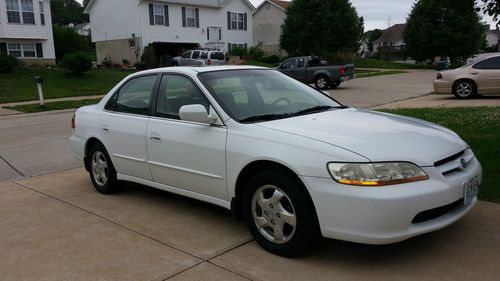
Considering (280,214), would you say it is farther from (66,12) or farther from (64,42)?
(66,12)

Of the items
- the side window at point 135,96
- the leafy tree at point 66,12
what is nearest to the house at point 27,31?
the side window at point 135,96

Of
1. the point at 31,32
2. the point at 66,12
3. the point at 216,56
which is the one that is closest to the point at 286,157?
the point at 216,56

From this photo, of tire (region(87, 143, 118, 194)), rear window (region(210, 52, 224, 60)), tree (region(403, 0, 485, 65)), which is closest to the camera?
tire (region(87, 143, 118, 194))

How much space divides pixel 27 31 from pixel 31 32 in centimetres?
33

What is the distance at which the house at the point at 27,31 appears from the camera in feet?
112

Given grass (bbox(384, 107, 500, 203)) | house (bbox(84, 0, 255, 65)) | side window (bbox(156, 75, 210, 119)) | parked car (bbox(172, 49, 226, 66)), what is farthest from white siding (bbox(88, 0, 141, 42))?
side window (bbox(156, 75, 210, 119))

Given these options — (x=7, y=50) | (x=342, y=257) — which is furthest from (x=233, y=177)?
(x=7, y=50)

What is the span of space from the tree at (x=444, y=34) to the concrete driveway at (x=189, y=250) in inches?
1617

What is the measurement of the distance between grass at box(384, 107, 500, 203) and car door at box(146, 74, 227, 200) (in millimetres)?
2940

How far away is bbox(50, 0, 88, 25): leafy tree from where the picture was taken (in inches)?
3922

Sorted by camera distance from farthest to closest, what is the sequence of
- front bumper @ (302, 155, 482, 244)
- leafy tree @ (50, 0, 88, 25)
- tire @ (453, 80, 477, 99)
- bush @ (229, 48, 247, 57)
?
leafy tree @ (50, 0, 88, 25) < bush @ (229, 48, 247, 57) < tire @ (453, 80, 477, 99) < front bumper @ (302, 155, 482, 244)

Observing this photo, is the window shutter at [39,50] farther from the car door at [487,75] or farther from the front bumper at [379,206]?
the front bumper at [379,206]

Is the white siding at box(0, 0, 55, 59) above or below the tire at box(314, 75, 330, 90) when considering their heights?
above

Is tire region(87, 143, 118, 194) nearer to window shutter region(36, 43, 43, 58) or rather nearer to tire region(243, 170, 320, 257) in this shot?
tire region(243, 170, 320, 257)
